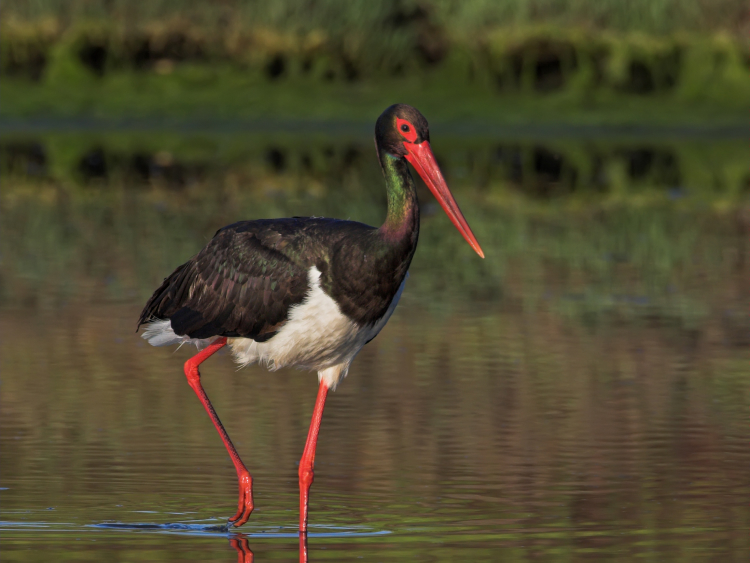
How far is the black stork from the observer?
6543 millimetres

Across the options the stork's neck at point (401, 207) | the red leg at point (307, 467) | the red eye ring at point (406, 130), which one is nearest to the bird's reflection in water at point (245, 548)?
the red leg at point (307, 467)

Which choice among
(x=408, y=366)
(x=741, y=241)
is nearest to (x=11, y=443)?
(x=408, y=366)

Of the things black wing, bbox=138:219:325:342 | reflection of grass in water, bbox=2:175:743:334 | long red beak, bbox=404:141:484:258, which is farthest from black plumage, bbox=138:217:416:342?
reflection of grass in water, bbox=2:175:743:334

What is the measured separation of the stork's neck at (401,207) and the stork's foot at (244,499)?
104 centimetres

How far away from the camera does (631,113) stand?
25.8 meters

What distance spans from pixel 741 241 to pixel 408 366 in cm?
572

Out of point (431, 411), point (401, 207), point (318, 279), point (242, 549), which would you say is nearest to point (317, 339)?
point (318, 279)

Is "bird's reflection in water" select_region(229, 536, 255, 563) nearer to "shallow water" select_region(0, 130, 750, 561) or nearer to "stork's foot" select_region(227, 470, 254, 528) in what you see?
"shallow water" select_region(0, 130, 750, 561)

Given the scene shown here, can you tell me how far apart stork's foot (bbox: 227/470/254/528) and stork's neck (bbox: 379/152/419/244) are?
1038 mm

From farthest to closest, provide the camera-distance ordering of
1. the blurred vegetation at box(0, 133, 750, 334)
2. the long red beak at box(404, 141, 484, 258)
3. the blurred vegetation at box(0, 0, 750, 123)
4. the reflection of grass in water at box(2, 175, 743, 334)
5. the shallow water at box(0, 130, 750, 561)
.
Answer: the blurred vegetation at box(0, 0, 750, 123) → the blurred vegetation at box(0, 133, 750, 334) → the reflection of grass in water at box(2, 175, 743, 334) → the long red beak at box(404, 141, 484, 258) → the shallow water at box(0, 130, 750, 561)

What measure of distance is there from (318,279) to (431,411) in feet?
6.04

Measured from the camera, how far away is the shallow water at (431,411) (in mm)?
6340

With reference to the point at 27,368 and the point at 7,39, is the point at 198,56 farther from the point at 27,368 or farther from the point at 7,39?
the point at 27,368

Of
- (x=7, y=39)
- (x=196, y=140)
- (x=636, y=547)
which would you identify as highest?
(x=7, y=39)
